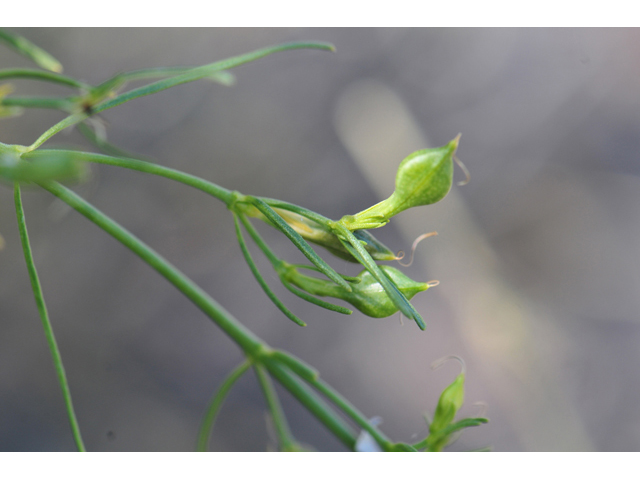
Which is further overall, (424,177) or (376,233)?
(376,233)

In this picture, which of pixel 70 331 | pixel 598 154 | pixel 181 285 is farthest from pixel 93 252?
pixel 598 154

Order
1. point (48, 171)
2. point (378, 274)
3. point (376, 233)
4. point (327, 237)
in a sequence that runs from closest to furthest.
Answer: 1. point (48, 171)
2. point (378, 274)
3. point (327, 237)
4. point (376, 233)

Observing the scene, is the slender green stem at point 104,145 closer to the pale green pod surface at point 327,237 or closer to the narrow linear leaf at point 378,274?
the pale green pod surface at point 327,237

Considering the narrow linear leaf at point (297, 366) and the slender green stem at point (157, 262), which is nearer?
the slender green stem at point (157, 262)

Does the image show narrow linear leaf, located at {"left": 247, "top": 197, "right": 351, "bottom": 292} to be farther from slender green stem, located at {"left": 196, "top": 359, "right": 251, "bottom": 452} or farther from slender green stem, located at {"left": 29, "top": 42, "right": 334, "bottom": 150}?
slender green stem, located at {"left": 196, "top": 359, "right": 251, "bottom": 452}

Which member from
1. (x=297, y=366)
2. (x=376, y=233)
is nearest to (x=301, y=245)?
(x=297, y=366)

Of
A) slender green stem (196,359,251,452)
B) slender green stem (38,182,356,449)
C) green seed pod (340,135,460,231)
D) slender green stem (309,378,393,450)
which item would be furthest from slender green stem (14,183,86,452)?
green seed pod (340,135,460,231)

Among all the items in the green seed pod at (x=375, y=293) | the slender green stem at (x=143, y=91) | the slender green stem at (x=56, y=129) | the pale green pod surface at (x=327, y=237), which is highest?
the slender green stem at (x=143, y=91)

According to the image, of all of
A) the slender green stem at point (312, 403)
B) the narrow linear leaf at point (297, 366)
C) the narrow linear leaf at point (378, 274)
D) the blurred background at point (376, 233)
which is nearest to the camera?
the narrow linear leaf at point (378, 274)

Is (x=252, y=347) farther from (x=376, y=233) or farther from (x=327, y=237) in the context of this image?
(x=376, y=233)

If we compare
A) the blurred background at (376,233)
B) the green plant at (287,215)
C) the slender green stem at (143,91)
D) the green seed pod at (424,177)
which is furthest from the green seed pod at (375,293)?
the blurred background at (376,233)
